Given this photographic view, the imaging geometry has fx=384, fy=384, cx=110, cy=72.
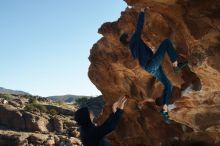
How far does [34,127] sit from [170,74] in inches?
1520

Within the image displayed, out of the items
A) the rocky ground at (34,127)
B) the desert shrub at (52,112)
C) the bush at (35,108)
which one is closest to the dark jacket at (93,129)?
the rocky ground at (34,127)

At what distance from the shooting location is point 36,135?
4341 cm

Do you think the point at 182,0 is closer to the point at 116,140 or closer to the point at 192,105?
the point at 192,105

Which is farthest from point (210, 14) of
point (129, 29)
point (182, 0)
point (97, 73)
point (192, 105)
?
point (97, 73)

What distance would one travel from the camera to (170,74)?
11.0m

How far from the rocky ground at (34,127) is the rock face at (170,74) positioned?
2457 centimetres

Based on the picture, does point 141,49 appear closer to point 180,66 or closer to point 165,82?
point 165,82

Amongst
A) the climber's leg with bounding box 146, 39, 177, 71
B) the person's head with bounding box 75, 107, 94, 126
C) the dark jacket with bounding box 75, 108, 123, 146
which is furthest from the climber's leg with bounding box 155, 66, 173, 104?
the person's head with bounding box 75, 107, 94, 126

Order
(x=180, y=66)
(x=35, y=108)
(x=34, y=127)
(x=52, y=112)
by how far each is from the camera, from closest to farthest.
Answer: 1. (x=180, y=66)
2. (x=34, y=127)
3. (x=35, y=108)
4. (x=52, y=112)

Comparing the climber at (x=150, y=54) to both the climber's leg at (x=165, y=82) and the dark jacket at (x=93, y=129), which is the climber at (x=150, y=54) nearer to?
the climber's leg at (x=165, y=82)

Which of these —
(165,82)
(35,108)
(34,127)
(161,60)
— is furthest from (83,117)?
(35,108)

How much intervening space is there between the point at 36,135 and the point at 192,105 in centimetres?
3404

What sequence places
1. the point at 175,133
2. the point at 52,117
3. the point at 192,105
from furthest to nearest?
1. the point at 52,117
2. the point at 175,133
3. the point at 192,105

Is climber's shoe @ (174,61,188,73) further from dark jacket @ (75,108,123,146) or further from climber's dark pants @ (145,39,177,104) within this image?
dark jacket @ (75,108,123,146)
